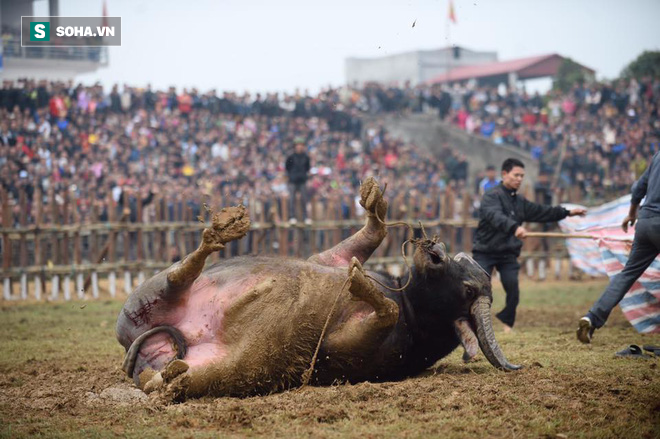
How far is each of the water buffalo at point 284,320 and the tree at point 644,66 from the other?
33623 millimetres

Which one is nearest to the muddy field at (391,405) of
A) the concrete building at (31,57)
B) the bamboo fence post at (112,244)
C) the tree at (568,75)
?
the bamboo fence post at (112,244)

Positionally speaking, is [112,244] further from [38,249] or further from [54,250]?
[38,249]

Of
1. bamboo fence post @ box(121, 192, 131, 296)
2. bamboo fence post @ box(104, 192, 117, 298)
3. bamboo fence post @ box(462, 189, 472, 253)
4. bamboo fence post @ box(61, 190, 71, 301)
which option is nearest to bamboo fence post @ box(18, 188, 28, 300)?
bamboo fence post @ box(61, 190, 71, 301)

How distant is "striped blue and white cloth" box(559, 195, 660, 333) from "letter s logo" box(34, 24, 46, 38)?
A: 11.6 metres

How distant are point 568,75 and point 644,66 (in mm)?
3839

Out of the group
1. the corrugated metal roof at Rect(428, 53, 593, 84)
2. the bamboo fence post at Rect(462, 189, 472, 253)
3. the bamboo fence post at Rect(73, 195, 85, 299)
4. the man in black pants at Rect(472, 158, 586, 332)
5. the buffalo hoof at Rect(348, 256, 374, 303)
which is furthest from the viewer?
the corrugated metal roof at Rect(428, 53, 593, 84)

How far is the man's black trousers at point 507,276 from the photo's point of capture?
28.0 feet

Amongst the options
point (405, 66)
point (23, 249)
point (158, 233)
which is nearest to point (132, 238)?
point (158, 233)

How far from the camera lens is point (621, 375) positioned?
216 inches

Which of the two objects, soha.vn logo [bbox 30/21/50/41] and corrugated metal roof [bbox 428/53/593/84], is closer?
soha.vn logo [bbox 30/21/50/41]

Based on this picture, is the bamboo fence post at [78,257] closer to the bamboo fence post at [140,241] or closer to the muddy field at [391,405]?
the bamboo fence post at [140,241]

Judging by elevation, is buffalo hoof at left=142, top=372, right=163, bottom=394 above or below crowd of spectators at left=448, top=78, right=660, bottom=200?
below

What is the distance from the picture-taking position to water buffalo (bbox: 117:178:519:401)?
4965 millimetres

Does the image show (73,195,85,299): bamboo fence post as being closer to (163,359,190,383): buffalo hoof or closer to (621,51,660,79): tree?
(163,359,190,383): buffalo hoof
